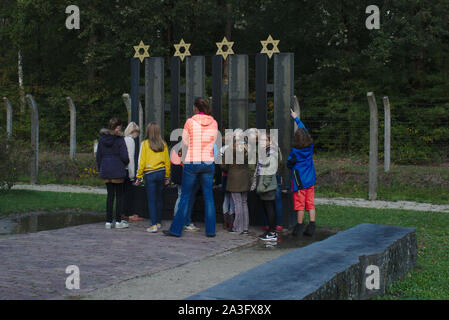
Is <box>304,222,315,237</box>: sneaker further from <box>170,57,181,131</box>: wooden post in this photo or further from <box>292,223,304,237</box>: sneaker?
<box>170,57,181,131</box>: wooden post

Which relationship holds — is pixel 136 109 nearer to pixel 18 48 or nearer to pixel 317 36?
pixel 317 36

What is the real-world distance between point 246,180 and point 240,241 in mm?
1008

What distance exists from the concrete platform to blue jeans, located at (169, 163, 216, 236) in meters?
2.44

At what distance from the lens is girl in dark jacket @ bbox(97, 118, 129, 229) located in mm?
9391

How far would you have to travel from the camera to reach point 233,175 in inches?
361

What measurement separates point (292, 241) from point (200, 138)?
1.96 meters

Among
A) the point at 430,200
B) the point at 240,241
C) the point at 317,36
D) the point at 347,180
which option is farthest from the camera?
the point at 317,36

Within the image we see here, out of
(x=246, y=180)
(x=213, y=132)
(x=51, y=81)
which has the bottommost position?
(x=246, y=180)

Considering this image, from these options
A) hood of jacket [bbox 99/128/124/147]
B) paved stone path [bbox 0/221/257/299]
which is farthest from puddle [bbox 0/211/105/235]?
hood of jacket [bbox 99/128/124/147]

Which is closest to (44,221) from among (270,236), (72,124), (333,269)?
(270,236)

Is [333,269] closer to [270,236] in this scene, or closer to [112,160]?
[270,236]

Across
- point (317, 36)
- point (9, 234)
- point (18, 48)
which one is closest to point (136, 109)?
point (9, 234)

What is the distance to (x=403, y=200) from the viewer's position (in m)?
13.1

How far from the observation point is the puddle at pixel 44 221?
971cm
